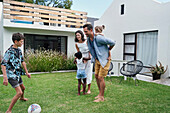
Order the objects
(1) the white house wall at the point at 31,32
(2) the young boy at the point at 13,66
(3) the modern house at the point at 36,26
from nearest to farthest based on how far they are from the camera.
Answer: (2) the young boy at the point at 13,66, (3) the modern house at the point at 36,26, (1) the white house wall at the point at 31,32

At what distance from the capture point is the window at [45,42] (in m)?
10.2

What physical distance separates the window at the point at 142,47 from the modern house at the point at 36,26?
4.21 metres

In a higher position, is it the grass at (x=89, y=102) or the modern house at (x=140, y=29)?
the modern house at (x=140, y=29)

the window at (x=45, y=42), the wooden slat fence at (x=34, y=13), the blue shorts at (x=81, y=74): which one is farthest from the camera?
the window at (x=45, y=42)

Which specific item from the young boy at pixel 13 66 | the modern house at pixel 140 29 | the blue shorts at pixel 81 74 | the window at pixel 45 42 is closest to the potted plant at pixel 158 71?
the modern house at pixel 140 29

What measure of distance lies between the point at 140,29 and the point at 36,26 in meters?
6.08

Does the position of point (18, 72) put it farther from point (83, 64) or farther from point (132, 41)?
point (132, 41)

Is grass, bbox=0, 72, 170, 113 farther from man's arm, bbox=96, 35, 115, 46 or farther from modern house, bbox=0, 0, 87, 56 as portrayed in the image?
modern house, bbox=0, 0, 87, 56

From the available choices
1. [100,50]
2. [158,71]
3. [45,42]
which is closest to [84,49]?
[100,50]

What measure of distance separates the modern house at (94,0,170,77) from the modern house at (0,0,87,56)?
9.54 ft

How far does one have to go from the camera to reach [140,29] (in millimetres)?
7617

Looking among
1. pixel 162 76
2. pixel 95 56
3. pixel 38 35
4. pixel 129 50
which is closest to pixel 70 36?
pixel 38 35

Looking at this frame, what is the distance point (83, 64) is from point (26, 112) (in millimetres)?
1844

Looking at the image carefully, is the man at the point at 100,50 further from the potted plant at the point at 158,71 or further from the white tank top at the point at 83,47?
the potted plant at the point at 158,71
